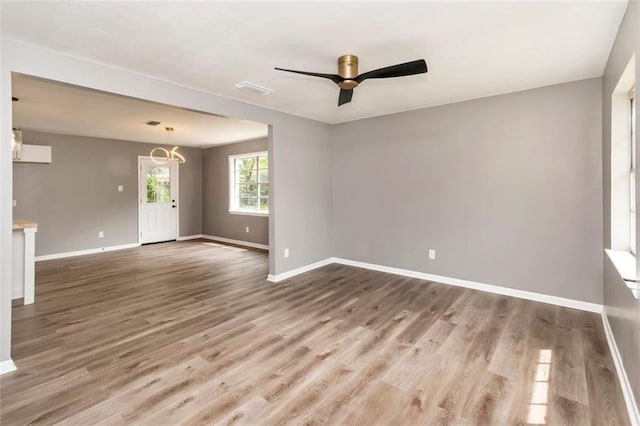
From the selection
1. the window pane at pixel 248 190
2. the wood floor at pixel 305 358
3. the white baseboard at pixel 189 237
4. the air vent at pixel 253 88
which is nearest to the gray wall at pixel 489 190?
the wood floor at pixel 305 358

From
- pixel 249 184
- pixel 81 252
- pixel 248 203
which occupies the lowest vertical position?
pixel 81 252

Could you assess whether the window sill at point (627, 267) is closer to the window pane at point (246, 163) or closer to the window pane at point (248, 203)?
the window pane at point (248, 203)

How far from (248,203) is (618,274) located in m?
6.50

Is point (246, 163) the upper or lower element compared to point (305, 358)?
upper

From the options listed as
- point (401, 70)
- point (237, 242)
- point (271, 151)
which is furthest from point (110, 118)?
point (401, 70)

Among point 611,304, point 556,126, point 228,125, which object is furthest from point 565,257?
point 228,125

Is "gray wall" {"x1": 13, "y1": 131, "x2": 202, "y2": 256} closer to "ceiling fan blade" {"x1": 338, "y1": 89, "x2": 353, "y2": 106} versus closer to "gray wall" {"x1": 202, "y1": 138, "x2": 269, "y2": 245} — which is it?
"gray wall" {"x1": 202, "y1": 138, "x2": 269, "y2": 245}

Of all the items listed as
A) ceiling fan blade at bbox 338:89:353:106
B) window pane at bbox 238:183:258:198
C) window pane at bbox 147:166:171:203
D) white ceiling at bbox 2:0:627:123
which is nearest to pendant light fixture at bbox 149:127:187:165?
window pane at bbox 147:166:171:203

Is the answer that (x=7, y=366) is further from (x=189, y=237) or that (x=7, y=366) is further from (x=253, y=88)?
(x=189, y=237)

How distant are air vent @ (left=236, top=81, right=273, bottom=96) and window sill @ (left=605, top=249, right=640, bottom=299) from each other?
3459mm

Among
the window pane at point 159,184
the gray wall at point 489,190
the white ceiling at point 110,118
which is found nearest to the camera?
the gray wall at point 489,190

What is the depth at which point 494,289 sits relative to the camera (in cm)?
388

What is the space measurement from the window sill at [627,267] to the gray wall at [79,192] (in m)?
8.21

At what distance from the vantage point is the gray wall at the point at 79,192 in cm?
589
